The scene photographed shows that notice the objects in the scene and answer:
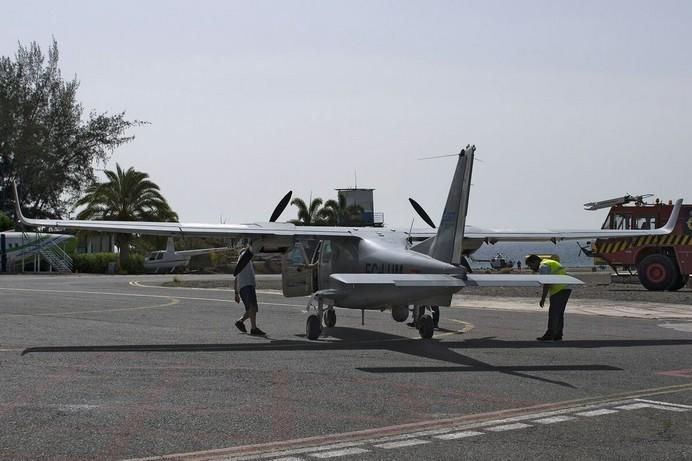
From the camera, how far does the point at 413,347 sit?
18438mm

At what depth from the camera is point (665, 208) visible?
41.0m

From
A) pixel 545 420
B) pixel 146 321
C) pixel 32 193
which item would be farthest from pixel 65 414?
pixel 32 193

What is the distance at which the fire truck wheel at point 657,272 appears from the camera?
3884cm

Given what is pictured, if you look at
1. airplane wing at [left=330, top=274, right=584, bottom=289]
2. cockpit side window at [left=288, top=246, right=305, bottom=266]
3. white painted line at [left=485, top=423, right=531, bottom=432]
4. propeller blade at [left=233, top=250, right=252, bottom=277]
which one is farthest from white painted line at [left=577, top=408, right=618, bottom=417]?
cockpit side window at [left=288, top=246, right=305, bottom=266]

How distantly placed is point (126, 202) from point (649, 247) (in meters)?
44.9

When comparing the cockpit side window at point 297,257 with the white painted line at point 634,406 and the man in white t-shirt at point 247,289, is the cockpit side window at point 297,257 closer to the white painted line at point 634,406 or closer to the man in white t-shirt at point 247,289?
the man in white t-shirt at point 247,289

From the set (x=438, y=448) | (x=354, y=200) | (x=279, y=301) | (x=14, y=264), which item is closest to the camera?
(x=438, y=448)

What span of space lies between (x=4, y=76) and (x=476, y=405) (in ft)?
262

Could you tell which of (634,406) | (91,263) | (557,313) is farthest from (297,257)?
(91,263)

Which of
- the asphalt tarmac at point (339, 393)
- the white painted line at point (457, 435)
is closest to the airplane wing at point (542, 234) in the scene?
the asphalt tarmac at point (339, 393)

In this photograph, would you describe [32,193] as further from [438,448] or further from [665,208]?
[438,448]

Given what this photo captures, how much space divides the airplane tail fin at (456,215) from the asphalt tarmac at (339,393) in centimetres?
191

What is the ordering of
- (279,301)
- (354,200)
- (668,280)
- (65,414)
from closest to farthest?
(65,414), (279,301), (668,280), (354,200)

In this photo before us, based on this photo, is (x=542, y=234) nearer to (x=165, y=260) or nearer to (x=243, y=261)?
(x=243, y=261)
